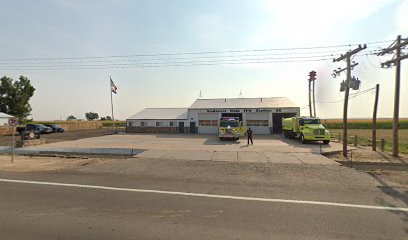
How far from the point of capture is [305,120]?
2461 centimetres

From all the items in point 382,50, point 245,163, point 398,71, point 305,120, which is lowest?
point 245,163

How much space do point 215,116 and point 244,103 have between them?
17.9 ft

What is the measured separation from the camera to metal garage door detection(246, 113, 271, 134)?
120ft

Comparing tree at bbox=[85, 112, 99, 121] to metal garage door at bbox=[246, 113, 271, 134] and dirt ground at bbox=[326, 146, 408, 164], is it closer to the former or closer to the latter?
metal garage door at bbox=[246, 113, 271, 134]

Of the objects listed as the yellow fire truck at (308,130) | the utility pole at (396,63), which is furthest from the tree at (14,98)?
the utility pole at (396,63)

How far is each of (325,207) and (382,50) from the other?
1384cm

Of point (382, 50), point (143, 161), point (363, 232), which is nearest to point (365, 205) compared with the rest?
point (363, 232)

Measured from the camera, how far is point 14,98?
63.7 m

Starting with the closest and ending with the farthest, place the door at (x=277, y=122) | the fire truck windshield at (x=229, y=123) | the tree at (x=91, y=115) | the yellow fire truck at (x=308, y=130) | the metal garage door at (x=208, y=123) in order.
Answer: the yellow fire truck at (x=308, y=130), the fire truck windshield at (x=229, y=123), the door at (x=277, y=122), the metal garage door at (x=208, y=123), the tree at (x=91, y=115)

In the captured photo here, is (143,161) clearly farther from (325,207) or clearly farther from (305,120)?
(305,120)

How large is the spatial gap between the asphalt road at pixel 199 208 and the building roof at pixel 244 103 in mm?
27704

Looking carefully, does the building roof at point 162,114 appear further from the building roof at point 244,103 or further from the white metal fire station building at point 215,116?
the building roof at point 244,103

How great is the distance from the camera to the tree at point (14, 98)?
6353 cm

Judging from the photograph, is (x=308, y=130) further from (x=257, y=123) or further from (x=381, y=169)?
(x=257, y=123)
